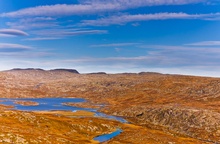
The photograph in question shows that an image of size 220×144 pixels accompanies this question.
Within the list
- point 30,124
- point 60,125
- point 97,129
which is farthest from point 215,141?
point 30,124

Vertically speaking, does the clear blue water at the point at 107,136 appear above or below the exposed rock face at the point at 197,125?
below

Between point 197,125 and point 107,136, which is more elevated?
point 197,125

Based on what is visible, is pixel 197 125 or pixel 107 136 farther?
pixel 197 125

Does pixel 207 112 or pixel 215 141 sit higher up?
pixel 207 112

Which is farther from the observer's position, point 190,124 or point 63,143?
point 190,124

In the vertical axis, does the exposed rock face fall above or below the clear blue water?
above

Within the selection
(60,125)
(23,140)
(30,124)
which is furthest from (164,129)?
(23,140)

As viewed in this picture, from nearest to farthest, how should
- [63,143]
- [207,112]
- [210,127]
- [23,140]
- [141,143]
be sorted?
[23,140]
[63,143]
[141,143]
[210,127]
[207,112]

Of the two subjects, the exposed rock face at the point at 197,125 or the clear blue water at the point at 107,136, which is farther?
the exposed rock face at the point at 197,125

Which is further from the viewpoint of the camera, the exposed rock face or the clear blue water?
the exposed rock face

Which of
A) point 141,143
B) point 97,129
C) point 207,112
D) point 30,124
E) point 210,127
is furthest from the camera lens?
point 207,112

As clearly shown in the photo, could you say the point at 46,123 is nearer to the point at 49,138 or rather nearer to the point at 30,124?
the point at 30,124
